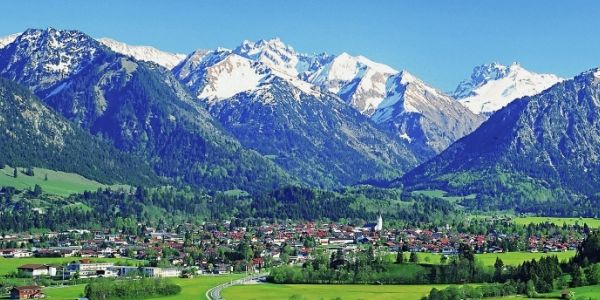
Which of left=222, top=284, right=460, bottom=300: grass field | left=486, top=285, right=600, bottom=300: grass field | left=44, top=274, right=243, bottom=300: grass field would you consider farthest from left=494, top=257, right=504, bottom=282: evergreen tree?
left=44, top=274, right=243, bottom=300: grass field

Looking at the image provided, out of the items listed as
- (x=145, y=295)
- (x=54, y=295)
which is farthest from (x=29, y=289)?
(x=145, y=295)

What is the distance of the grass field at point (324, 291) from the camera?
169m

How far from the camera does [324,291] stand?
180 m

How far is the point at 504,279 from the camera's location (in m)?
183

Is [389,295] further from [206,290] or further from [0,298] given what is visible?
[0,298]

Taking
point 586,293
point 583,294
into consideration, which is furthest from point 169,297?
point 586,293

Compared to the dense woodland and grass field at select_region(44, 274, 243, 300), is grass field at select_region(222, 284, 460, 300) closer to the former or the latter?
grass field at select_region(44, 274, 243, 300)

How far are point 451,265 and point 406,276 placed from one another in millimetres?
7849

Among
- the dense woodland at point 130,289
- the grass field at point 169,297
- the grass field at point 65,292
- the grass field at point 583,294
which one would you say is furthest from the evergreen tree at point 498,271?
the grass field at point 65,292

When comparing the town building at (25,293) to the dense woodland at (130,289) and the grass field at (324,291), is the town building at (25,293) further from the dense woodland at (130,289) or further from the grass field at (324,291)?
the grass field at (324,291)

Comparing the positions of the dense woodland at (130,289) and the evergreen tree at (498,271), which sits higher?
the evergreen tree at (498,271)

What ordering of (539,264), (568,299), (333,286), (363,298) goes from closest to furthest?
1. (568,299)
2. (363,298)
3. (539,264)
4. (333,286)

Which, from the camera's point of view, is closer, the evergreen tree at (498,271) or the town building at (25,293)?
the town building at (25,293)

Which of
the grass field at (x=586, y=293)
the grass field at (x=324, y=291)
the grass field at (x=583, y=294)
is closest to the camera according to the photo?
the grass field at (x=583, y=294)
